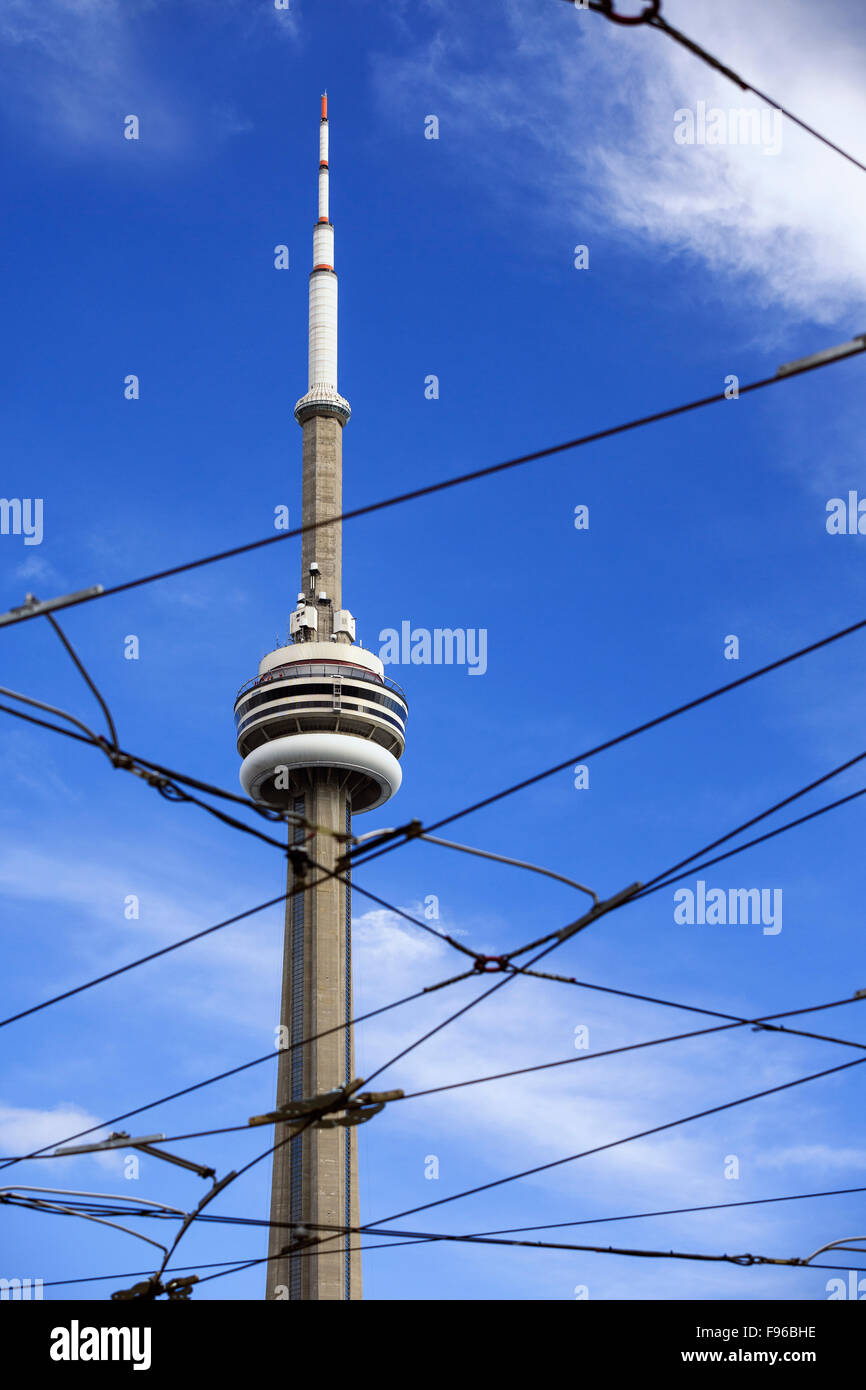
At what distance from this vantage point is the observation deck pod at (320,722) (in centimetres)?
11844

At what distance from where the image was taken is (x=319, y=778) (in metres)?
121

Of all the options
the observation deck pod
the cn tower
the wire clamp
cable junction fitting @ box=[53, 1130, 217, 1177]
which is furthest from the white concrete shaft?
the wire clamp

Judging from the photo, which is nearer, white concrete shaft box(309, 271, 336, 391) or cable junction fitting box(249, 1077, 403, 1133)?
cable junction fitting box(249, 1077, 403, 1133)

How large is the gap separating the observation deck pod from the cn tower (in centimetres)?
10

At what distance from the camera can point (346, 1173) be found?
365ft

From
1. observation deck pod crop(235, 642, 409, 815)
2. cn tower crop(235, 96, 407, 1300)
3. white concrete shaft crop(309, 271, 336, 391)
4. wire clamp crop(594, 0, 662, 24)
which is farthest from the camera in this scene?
white concrete shaft crop(309, 271, 336, 391)

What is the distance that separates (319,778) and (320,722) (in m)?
4.66

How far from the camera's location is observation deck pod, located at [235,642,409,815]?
118 metres

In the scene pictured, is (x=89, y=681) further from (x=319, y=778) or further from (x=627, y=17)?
(x=319, y=778)

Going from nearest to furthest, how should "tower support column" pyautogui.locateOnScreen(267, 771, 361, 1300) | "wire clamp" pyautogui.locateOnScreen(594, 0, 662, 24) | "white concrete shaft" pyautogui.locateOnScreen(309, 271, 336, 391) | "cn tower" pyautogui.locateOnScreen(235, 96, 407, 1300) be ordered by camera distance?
"wire clamp" pyautogui.locateOnScreen(594, 0, 662, 24) → "tower support column" pyautogui.locateOnScreen(267, 771, 361, 1300) → "cn tower" pyautogui.locateOnScreen(235, 96, 407, 1300) → "white concrete shaft" pyautogui.locateOnScreen(309, 271, 336, 391)

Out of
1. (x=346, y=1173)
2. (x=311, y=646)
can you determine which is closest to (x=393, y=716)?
(x=311, y=646)

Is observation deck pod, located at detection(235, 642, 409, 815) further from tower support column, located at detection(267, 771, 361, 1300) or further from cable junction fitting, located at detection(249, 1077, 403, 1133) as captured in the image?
cable junction fitting, located at detection(249, 1077, 403, 1133)

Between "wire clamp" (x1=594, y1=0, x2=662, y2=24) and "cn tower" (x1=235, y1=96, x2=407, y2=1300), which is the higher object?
"cn tower" (x1=235, y1=96, x2=407, y2=1300)

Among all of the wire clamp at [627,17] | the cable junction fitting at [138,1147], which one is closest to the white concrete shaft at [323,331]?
the cable junction fitting at [138,1147]
